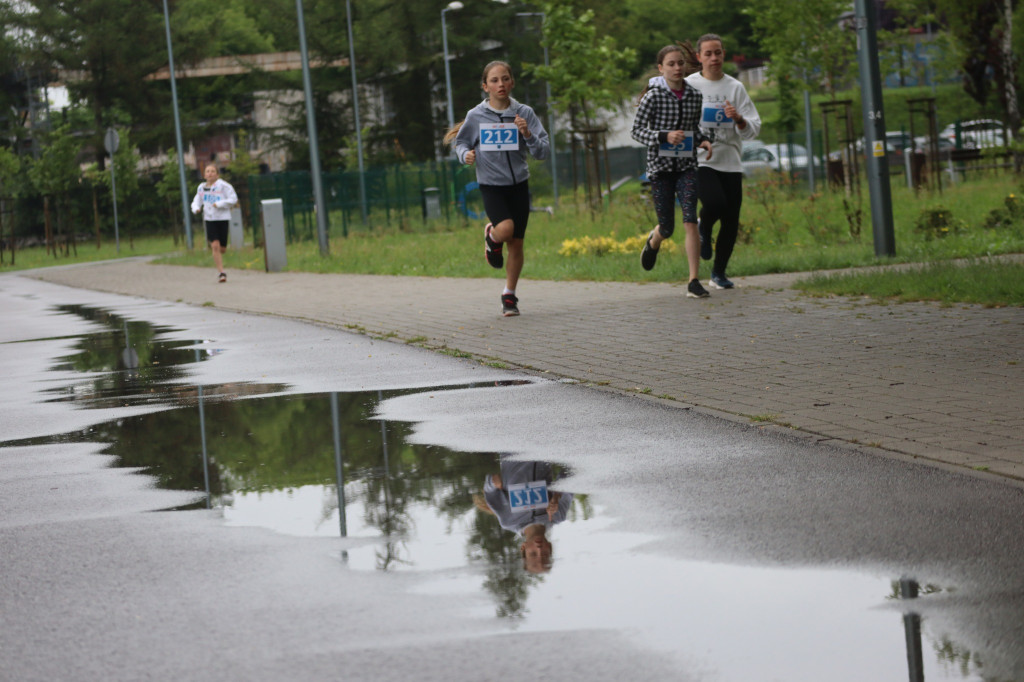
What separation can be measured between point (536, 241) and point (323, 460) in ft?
60.0

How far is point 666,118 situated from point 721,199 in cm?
88

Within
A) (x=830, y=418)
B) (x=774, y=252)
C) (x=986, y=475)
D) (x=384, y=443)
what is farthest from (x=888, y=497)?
(x=774, y=252)

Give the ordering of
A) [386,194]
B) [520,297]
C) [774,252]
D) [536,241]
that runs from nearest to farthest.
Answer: [520,297]
[774,252]
[536,241]
[386,194]

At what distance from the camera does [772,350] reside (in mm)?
8812

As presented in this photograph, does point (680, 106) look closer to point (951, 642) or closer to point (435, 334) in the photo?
point (435, 334)

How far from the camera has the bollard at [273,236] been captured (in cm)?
2338

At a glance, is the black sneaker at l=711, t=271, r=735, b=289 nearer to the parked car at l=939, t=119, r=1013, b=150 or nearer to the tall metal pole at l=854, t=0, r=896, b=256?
the tall metal pole at l=854, t=0, r=896, b=256

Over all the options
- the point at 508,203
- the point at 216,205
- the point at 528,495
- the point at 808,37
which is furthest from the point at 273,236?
the point at 528,495

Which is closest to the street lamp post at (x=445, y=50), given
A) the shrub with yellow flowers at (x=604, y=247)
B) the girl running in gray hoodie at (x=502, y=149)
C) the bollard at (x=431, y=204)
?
the bollard at (x=431, y=204)

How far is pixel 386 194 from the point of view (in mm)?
39938

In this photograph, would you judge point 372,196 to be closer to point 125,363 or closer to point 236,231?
point 236,231

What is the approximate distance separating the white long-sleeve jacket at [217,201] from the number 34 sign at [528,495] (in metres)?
17.2

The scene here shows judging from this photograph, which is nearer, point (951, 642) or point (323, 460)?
point (951, 642)

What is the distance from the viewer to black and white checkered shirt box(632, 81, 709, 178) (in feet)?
39.5
